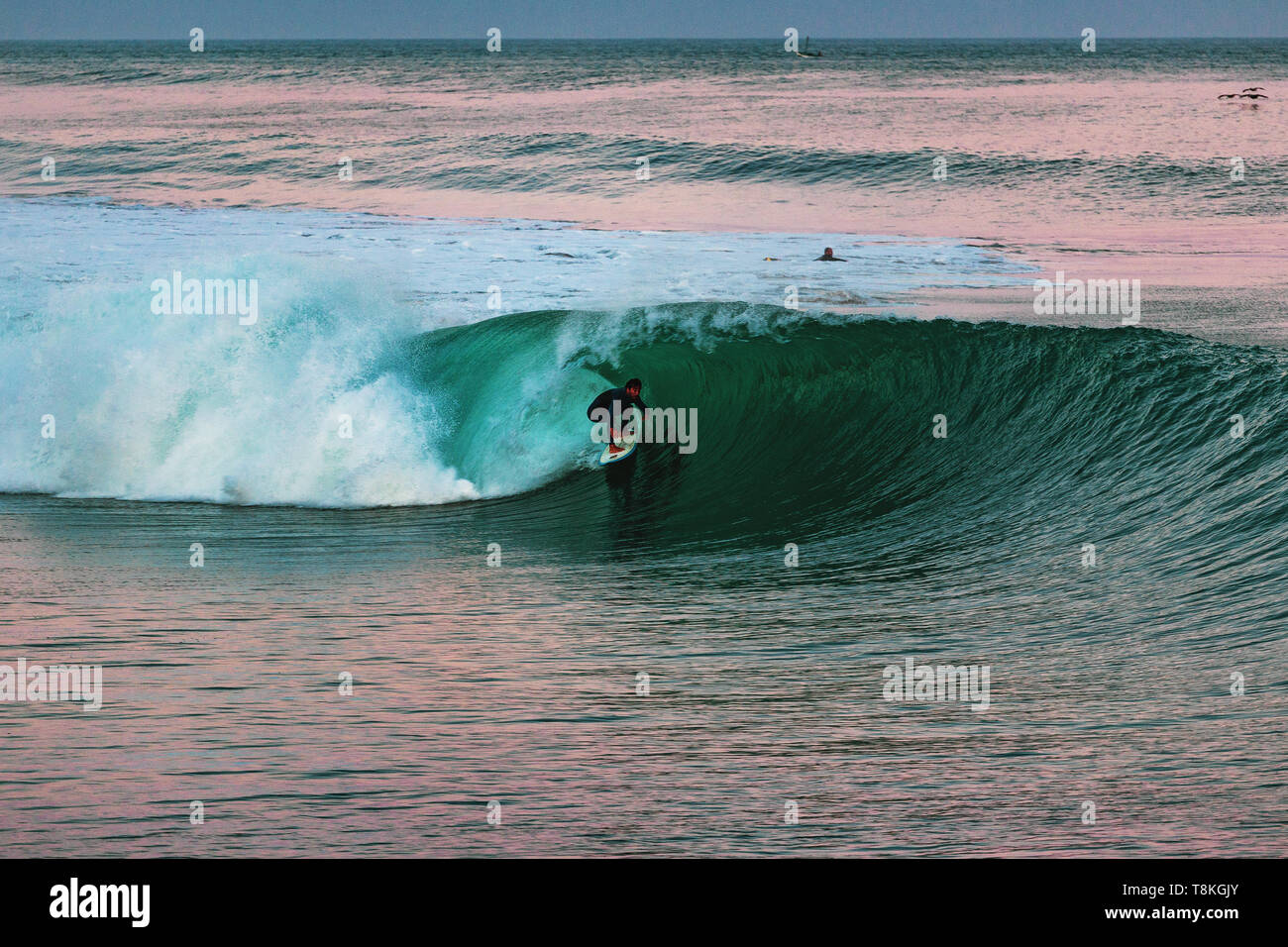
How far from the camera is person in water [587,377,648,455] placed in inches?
461

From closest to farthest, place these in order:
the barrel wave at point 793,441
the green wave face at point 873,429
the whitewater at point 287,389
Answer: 1. the barrel wave at point 793,441
2. the green wave face at point 873,429
3. the whitewater at point 287,389

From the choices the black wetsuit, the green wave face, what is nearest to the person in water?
the black wetsuit

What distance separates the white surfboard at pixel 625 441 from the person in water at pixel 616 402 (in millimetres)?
28

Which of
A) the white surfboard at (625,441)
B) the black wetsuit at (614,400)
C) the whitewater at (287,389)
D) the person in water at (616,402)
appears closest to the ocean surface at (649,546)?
the whitewater at (287,389)

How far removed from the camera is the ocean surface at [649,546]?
508 centimetres

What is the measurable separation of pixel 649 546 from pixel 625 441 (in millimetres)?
2643

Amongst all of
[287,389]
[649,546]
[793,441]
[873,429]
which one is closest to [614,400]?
[793,441]

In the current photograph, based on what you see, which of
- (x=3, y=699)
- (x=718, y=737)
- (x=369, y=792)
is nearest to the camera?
(x=369, y=792)

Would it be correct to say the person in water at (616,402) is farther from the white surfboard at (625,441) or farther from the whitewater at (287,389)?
the whitewater at (287,389)
